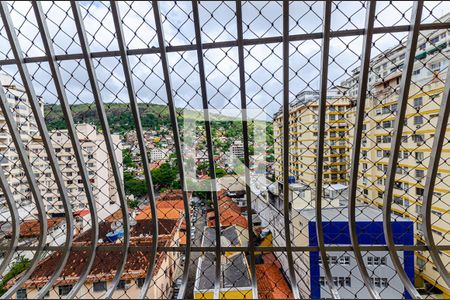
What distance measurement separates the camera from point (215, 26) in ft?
3.60

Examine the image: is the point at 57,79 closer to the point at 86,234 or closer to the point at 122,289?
the point at 86,234

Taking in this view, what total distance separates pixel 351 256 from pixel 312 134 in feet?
2.04

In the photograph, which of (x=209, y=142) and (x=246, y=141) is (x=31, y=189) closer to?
(x=209, y=142)

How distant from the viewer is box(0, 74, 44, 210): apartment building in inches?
48.3

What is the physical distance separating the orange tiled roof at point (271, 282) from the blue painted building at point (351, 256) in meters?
0.09

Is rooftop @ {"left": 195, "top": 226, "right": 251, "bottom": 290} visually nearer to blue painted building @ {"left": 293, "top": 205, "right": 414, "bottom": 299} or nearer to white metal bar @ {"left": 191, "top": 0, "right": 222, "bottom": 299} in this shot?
white metal bar @ {"left": 191, "top": 0, "right": 222, "bottom": 299}

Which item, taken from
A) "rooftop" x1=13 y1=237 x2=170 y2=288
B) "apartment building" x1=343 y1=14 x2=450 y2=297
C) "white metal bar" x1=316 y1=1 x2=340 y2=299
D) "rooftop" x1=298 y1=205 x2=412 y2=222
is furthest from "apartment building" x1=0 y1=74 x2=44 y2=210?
"apartment building" x1=343 y1=14 x2=450 y2=297

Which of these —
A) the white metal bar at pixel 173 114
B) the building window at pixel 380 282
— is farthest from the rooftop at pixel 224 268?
the building window at pixel 380 282

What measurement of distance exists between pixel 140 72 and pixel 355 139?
3.25 ft

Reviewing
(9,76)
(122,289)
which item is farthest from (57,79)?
(122,289)

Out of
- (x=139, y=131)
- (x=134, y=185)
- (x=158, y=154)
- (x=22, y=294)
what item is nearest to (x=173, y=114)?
(x=139, y=131)

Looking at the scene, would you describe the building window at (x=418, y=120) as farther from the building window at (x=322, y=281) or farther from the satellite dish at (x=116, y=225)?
the satellite dish at (x=116, y=225)

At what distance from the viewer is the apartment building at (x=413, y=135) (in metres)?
1.13

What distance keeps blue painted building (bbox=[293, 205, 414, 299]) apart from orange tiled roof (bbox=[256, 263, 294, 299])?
0.09 metres
